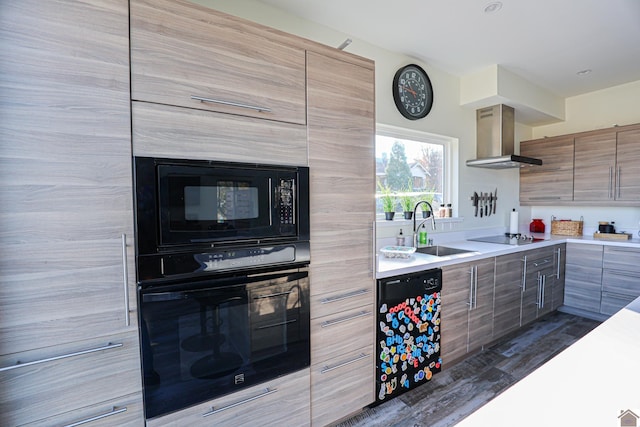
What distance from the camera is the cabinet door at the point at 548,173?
3.49 m

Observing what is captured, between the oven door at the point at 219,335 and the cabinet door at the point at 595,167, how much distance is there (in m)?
3.68

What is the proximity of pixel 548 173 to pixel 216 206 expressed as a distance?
162 inches

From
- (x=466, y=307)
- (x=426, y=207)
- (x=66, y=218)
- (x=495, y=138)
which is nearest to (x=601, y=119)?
(x=495, y=138)

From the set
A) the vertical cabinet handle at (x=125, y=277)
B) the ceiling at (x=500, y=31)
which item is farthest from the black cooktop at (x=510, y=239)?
the vertical cabinet handle at (x=125, y=277)

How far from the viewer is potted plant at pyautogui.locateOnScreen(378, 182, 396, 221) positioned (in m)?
2.60

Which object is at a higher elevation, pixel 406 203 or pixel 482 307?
pixel 406 203

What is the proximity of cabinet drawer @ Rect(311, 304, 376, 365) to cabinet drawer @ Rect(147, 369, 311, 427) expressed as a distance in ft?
0.45

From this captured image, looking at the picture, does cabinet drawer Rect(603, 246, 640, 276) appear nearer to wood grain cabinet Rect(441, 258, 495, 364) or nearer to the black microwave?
wood grain cabinet Rect(441, 258, 495, 364)

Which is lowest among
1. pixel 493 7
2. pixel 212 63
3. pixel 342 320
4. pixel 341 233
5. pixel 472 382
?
pixel 472 382

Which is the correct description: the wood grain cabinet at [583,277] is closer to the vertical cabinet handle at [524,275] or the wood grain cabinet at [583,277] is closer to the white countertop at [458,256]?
the white countertop at [458,256]

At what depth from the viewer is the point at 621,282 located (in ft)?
9.70

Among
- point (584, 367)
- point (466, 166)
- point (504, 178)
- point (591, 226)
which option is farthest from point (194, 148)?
point (591, 226)

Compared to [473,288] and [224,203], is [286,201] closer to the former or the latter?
[224,203]

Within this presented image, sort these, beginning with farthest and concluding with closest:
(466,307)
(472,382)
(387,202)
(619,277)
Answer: (619,277), (387,202), (466,307), (472,382)
